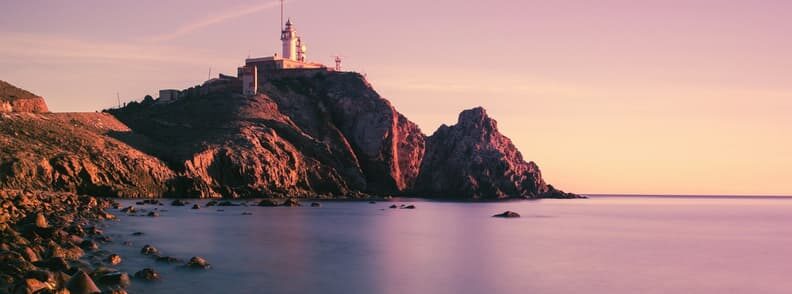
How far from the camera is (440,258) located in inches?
2032

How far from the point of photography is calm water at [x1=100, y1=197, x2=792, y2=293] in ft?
123

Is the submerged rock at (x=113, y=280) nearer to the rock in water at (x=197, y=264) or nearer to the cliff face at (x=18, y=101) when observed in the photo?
the rock in water at (x=197, y=264)

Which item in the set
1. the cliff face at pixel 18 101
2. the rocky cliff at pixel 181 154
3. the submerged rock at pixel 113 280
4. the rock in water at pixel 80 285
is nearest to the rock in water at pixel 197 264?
the submerged rock at pixel 113 280

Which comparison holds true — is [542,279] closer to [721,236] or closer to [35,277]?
[35,277]

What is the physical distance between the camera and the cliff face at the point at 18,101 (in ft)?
465

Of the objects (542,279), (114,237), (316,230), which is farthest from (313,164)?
(542,279)

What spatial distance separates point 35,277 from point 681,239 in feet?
229

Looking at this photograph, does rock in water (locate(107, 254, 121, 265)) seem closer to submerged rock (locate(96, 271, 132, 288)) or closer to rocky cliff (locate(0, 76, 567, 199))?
submerged rock (locate(96, 271, 132, 288))

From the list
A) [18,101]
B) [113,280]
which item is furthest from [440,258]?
[18,101]

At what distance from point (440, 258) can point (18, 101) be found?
12550cm

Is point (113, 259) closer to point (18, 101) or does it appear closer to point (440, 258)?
point (440, 258)

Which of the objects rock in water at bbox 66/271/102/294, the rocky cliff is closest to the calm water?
rock in water at bbox 66/271/102/294

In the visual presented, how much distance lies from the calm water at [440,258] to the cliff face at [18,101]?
253ft

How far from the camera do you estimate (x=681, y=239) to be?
77.8 meters
